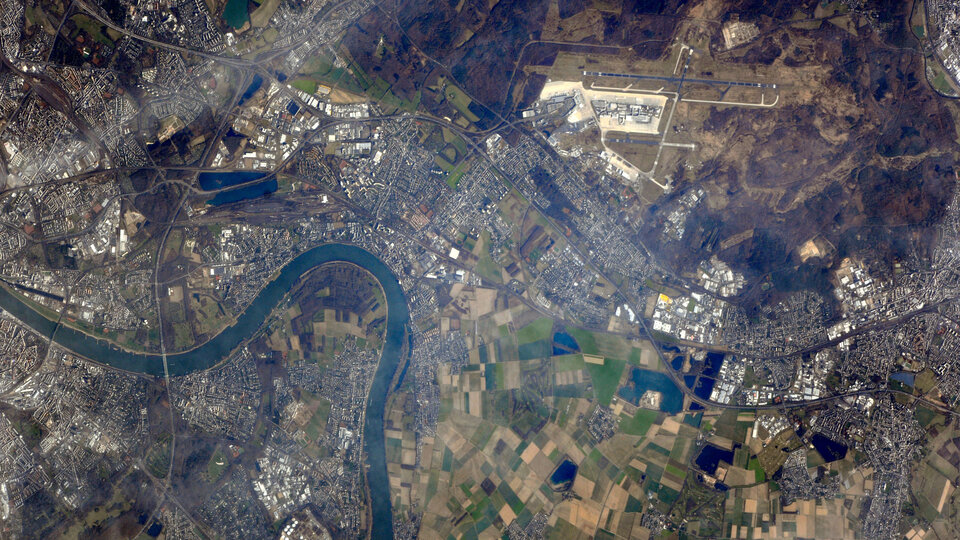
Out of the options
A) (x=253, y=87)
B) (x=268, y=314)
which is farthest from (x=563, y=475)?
(x=253, y=87)

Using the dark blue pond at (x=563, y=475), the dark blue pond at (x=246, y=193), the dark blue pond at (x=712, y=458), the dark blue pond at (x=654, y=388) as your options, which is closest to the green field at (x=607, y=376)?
the dark blue pond at (x=654, y=388)

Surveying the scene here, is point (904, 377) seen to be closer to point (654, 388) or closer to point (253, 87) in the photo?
point (654, 388)

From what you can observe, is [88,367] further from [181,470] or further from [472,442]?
[472,442]

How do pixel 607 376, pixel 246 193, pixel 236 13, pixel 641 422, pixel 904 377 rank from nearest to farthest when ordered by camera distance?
pixel 904 377 < pixel 641 422 < pixel 607 376 < pixel 236 13 < pixel 246 193

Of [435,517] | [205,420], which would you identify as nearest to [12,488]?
[205,420]

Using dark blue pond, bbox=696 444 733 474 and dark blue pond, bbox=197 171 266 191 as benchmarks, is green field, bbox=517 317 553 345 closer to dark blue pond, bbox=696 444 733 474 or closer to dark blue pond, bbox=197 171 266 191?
dark blue pond, bbox=696 444 733 474

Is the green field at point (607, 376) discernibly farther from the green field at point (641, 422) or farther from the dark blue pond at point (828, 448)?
the dark blue pond at point (828, 448)
